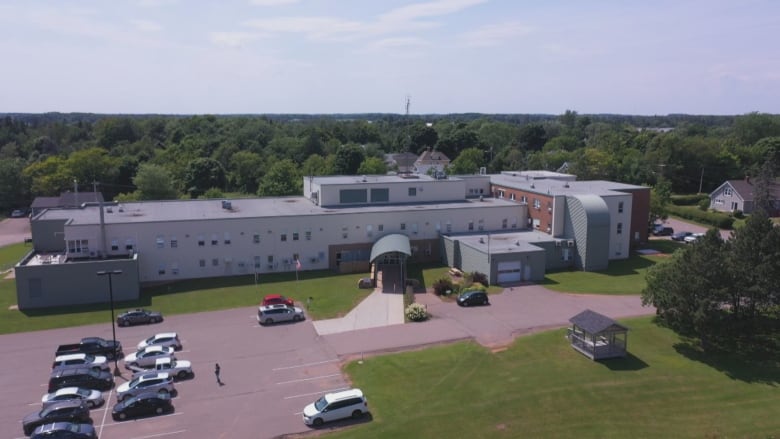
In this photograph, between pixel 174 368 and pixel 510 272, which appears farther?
pixel 510 272

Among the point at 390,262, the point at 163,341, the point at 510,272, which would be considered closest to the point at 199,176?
the point at 390,262

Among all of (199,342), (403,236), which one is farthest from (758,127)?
(199,342)

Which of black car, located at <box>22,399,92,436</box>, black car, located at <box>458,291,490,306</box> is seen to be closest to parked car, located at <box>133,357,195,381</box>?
black car, located at <box>22,399,92,436</box>

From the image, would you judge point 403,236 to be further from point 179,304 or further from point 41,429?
point 41,429

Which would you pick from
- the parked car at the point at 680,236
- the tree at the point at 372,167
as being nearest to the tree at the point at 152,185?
the tree at the point at 372,167

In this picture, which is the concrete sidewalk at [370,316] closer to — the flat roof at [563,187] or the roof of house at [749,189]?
the flat roof at [563,187]

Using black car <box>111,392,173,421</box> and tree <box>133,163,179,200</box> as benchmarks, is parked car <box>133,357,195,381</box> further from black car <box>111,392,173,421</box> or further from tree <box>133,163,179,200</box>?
tree <box>133,163,179,200</box>

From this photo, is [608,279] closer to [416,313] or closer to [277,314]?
[416,313]
